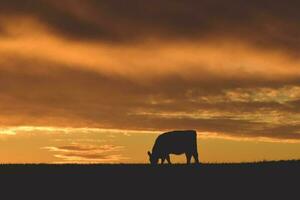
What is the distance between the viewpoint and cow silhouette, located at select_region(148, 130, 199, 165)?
4278 centimetres

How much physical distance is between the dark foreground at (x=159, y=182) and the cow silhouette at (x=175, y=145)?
9.64m

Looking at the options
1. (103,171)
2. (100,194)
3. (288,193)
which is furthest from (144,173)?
(288,193)

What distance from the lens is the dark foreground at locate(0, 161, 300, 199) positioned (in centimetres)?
2527

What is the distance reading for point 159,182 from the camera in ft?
90.5

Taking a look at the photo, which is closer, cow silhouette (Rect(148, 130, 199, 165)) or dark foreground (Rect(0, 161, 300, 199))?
dark foreground (Rect(0, 161, 300, 199))

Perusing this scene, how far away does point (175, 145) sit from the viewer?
4341 centimetres

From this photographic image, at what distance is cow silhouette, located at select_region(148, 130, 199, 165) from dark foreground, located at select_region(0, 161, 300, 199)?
31.6 feet

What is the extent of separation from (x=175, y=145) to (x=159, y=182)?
52.2 ft

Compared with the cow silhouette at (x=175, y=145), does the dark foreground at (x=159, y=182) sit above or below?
below

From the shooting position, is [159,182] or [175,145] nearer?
[159,182]

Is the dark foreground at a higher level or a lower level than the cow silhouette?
lower

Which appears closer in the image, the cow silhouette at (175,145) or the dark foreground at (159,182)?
the dark foreground at (159,182)

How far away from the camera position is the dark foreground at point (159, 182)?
25266mm

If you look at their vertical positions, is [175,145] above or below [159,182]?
above
